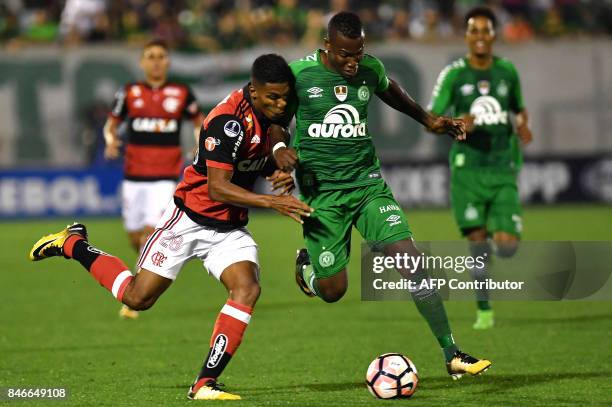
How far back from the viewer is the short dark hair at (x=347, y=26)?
793 centimetres

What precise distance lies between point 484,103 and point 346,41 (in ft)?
11.4

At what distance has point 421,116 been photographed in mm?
8664

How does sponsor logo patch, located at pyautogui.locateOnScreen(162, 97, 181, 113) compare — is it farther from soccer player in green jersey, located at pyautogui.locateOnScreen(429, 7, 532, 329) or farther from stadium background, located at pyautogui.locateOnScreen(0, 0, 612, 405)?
soccer player in green jersey, located at pyautogui.locateOnScreen(429, 7, 532, 329)

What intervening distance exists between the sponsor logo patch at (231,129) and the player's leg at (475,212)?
406 centimetres

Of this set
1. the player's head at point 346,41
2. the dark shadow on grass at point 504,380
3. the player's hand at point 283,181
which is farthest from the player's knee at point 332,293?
the player's head at point 346,41

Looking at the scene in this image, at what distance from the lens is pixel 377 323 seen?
1168cm

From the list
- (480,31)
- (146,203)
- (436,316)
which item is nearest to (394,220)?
(436,316)

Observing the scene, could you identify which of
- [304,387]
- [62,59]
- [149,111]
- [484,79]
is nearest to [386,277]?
[304,387]

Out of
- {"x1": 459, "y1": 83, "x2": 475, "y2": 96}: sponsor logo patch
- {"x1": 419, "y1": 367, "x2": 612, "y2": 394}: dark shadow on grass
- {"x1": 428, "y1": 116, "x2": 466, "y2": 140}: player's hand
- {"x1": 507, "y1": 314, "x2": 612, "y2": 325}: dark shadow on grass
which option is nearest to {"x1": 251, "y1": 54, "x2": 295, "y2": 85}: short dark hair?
{"x1": 428, "y1": 116, "x2": 466, "y2": 140}: player's hand

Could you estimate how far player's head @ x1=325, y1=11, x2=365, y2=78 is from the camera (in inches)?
313

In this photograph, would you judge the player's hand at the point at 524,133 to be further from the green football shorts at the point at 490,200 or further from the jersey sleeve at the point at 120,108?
the jersey sleeve at the point at 120,108

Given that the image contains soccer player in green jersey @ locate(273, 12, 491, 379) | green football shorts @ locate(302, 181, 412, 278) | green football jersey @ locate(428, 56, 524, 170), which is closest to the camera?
soccer player in green jersey @ locate(273, 12, 491, 379)

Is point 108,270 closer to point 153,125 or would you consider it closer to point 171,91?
point 153,125

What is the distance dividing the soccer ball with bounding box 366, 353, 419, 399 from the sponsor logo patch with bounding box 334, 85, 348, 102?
6.08 ft
